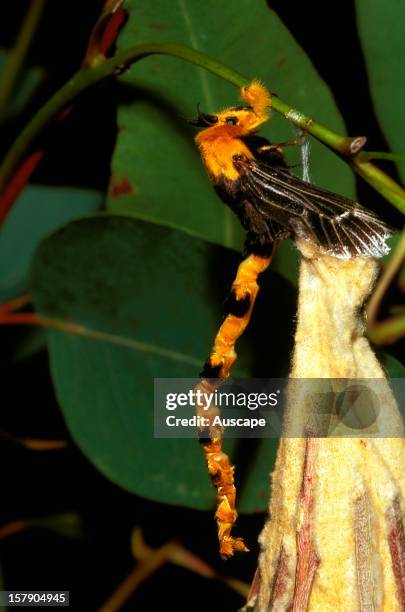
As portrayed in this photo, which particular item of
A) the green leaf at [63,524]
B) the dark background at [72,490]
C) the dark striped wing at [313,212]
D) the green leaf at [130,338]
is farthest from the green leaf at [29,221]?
the dark striped wing at [313,212]

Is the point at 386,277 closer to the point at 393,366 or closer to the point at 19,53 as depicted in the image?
the point at 393,366

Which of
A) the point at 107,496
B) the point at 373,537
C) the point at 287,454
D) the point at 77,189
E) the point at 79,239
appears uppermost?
the point at 77,189

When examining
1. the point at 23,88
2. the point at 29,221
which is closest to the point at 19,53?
the point at 23,88

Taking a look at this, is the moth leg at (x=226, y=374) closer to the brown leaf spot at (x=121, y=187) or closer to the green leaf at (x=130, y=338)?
the green leaf at (x=130, y=338)

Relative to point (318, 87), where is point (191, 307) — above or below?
below

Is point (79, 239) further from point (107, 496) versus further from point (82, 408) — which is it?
point (107, 496)

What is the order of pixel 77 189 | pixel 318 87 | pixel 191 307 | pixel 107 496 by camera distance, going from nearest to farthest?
pixel 318 87
pixel 191 307
pixel 107 496
pixel 77 189

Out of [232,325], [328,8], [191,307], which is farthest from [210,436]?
[328,8]
